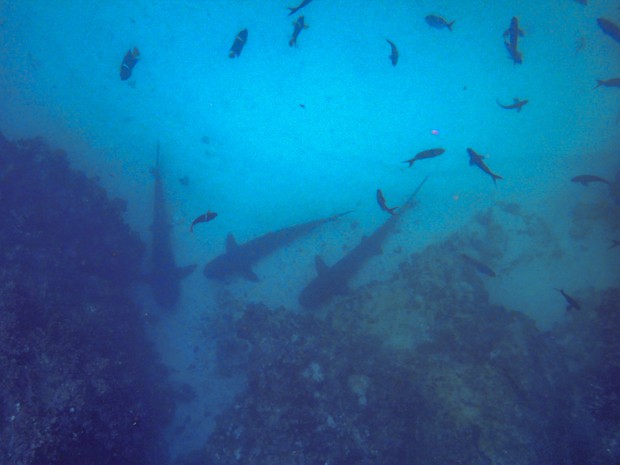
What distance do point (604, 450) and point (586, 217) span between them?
31.9 ft

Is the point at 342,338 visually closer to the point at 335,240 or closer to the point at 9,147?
the point at 335,240

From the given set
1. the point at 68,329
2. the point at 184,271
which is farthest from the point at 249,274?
the point at 68,329

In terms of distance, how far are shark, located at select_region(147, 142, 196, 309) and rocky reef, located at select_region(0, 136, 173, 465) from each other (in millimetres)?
683

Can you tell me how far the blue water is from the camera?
11656 mm

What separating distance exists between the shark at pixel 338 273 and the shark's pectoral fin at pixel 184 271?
4.24 metres

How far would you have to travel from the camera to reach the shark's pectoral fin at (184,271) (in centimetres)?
1129

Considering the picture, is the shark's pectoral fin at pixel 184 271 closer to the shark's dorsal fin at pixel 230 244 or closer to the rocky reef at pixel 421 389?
the shark's dorsal fin at pixel 230 244

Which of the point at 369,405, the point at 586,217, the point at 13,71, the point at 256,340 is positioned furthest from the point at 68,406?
the point at 13,71

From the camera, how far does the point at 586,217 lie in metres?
13.1

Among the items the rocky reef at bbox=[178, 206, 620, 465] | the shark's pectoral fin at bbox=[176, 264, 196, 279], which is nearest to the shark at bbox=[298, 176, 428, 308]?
the rocky reef at bbox=[178, 206, 620, 465]

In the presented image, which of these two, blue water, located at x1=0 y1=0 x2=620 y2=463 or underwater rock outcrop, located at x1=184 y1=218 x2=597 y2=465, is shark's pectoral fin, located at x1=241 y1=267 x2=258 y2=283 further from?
underwater rock outcrop, located at x1=184 y1=218 x2=597 y2=465

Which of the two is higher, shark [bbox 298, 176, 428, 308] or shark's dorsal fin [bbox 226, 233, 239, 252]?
shark's dorsal fin [bbox 226, 233, 239, 252]

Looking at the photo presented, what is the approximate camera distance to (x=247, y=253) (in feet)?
38.2

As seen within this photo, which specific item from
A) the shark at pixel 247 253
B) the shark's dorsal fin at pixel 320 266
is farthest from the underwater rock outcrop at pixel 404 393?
the shark at pixel 247 253
